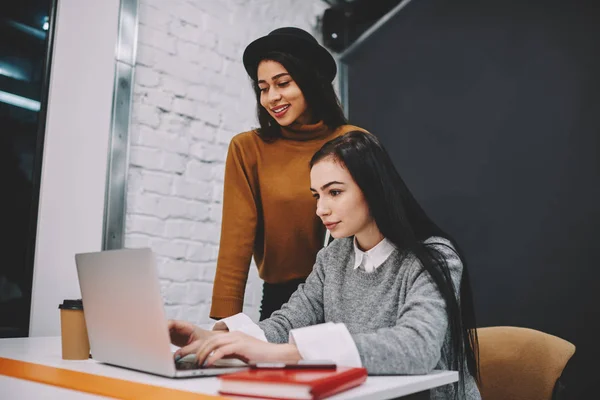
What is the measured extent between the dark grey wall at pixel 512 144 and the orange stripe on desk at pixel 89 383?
1.95m

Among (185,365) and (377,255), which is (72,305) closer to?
(185,365)

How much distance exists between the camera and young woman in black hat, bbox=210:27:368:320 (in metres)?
1.60

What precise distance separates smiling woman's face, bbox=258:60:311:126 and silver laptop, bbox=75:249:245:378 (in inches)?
30.6

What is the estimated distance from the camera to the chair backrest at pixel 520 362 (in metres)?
1.42

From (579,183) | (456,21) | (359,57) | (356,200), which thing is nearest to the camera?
(356,200)

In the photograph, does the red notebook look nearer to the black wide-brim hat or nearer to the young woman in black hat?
the young woman in black hat

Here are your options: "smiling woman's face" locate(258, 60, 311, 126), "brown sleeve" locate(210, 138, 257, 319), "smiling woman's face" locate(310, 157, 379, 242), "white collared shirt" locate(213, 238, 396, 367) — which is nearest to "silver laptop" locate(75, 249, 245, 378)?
"white collared shirt" locate(213, 238, 396, 367)

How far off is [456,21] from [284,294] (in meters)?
1.79

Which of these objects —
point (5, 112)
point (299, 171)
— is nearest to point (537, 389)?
point (299, 171)

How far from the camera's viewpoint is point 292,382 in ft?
2.15

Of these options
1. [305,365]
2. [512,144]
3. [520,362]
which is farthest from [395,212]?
[512,144]

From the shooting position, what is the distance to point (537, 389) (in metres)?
1.42

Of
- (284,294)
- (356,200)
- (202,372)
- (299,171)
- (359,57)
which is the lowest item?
(202,372)

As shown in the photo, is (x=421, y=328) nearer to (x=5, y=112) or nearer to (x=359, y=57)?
(x=5, y=112)
